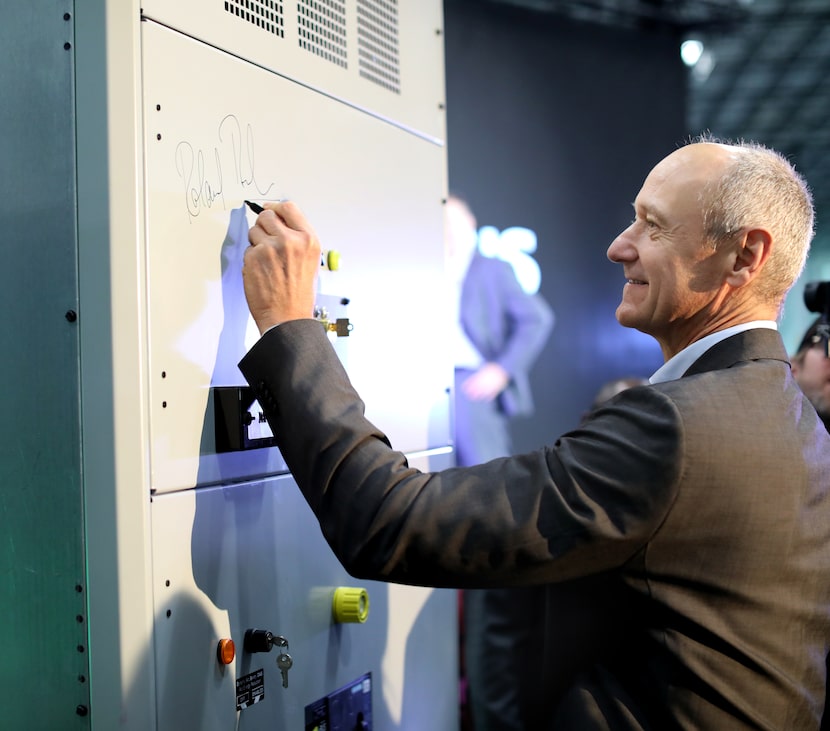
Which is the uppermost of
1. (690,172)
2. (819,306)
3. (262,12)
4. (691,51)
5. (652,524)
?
(691,51)

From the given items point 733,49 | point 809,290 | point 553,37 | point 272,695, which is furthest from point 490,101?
point 272,695

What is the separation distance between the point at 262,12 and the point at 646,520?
113cm

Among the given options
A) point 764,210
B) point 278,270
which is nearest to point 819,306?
point 764,210

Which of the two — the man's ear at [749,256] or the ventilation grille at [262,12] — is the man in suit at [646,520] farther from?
the ventilation grille at [262,12]

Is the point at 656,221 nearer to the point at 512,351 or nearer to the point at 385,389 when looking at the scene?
the point at 385,389

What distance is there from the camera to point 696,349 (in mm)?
1346

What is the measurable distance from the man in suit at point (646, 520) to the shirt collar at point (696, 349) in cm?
1

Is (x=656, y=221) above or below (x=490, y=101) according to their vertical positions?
below

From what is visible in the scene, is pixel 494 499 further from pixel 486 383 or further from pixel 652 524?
pixel 486 383

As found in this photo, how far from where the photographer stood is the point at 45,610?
4.39 feet

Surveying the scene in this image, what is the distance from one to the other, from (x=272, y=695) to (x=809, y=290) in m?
1.72

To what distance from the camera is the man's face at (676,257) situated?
134cm
